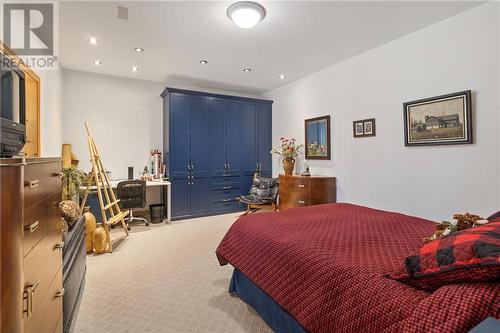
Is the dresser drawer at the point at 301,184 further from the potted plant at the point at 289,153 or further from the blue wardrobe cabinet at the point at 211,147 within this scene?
the blue wardrobe cabinet at the point at 211,147

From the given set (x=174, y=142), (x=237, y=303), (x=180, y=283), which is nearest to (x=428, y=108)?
(x=237, y=303)

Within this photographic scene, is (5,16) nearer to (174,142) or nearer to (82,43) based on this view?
(82,43)

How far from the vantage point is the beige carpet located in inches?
76.3

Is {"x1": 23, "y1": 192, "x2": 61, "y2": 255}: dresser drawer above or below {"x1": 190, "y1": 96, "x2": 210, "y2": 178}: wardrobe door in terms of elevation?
below

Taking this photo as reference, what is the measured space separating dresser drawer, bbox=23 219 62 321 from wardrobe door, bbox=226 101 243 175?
13.8 ft

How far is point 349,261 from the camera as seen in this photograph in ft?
4.66

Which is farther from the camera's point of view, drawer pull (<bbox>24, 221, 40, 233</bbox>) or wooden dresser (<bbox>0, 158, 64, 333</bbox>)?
drawer pull (<bbox>24, 221, 40, 233</bbox>)

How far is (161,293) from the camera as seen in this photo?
2.37 m

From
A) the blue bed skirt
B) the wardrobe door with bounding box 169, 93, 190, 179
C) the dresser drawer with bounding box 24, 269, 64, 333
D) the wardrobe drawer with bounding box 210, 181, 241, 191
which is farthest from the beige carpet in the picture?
the wardrobe drawer with bounding box 210, 181, 241, 191

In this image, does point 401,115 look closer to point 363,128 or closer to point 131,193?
point 363,128

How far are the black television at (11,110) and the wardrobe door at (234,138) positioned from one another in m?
3.79

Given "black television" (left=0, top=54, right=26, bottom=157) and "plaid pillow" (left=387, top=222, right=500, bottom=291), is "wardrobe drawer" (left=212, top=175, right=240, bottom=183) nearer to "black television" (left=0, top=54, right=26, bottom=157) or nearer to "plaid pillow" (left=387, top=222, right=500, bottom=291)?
"black television" (left=0, top=54, right=26, bottom=157)

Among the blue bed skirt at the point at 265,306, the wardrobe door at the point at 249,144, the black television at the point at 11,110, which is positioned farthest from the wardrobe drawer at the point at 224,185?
the black television at the point at 11,110

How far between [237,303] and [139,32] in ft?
10.7
